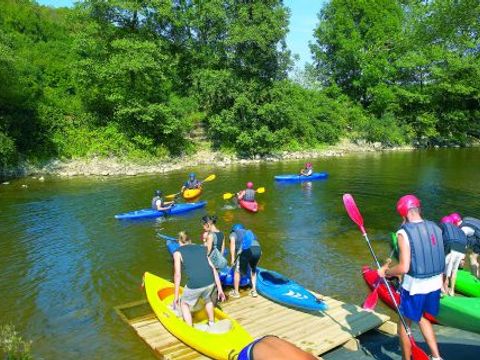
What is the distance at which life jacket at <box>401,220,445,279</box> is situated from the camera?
5.36 m

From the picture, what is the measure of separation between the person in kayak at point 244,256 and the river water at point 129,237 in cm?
187

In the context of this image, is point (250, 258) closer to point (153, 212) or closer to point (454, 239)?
point (454, 239)

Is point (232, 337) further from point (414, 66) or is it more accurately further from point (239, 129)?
point (414, 66)

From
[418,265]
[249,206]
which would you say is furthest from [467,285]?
[249,206]

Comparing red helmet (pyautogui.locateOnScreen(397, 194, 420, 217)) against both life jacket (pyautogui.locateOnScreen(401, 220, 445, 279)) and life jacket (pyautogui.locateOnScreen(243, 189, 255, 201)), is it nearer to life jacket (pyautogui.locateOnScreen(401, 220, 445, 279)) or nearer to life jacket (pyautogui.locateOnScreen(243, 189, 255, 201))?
life jacket (pyautogui.locateOnScreen(401, 220, 445, 279))

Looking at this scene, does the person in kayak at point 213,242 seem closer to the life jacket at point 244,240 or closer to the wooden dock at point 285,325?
the life jacket at point 244,240

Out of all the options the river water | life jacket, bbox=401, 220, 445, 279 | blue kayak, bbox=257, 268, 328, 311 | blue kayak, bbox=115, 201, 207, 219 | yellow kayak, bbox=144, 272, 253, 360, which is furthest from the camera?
blue kayak, bbox=115, 201, 207, 219

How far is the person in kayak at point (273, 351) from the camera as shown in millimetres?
3424

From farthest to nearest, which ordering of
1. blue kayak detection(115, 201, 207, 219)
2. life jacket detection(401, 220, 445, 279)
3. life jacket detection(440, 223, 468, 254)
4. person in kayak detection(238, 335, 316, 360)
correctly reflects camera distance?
blue kayak detection(115, 201, 207, 219) < life jacket detection(440, 223, 468, 254) < life jacket detection(401, 220, 445, 279) < person in kayak detection(238, 335, 316, 360)

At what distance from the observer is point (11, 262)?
A: 13.0m

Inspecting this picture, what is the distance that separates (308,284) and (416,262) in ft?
18.4

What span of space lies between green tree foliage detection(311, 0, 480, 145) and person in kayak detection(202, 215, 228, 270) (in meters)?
40.5

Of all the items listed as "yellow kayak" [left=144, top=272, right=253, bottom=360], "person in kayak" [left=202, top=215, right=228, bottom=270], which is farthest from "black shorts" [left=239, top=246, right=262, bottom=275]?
"yellow kayak" [left=144, top=272, right=253, bottom=360]

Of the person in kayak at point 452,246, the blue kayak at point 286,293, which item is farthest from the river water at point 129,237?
the person in kayak at point 452,246
